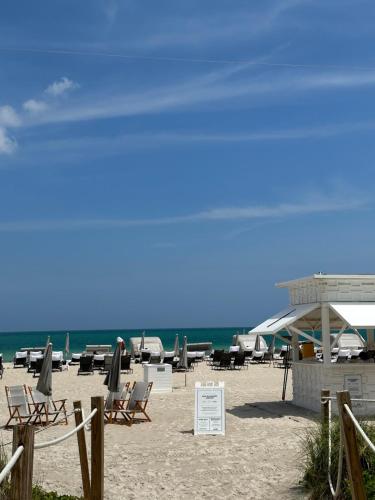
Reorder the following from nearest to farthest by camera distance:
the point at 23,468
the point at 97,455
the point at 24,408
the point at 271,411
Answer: the point at 23,468, the point at 97,455, the point at 24,408, the point at 271,411

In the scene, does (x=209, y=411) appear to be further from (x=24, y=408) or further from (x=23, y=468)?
(x=23, y=468)

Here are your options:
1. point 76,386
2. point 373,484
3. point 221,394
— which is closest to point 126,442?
point 221,394

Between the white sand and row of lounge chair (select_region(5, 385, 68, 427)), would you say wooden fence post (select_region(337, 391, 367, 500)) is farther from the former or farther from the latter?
row of lounge chair (select_region(5, 385, 68, 427))

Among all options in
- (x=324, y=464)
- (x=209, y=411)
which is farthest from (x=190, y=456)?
(x=324, y=464)

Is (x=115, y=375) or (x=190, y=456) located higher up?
(x=115, y=375)

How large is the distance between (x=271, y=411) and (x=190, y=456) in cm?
440

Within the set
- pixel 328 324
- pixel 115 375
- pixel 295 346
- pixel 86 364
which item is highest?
pixel 328 324

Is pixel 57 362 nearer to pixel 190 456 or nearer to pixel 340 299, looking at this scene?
pixel 340 299

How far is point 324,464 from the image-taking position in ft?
23.1

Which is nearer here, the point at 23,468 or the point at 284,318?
the point at 23,468

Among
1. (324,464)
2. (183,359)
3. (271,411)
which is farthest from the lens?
(183,359)

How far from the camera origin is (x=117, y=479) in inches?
304

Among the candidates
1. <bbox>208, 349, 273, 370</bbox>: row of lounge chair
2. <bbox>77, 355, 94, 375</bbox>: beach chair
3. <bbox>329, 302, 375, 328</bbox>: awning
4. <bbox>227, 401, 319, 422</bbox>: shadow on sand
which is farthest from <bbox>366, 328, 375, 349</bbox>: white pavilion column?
<bbox>77, 355, 94, 375</bbox>: beach chair

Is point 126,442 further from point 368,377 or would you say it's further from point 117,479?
point 368,377
